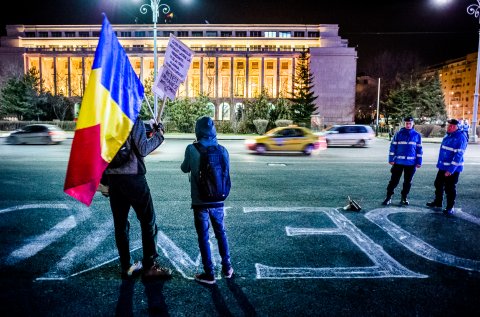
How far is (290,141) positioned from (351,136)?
25.1 ft

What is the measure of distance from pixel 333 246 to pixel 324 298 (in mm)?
1533

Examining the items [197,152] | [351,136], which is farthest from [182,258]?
[351,136]

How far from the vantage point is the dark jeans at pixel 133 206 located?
3.96m

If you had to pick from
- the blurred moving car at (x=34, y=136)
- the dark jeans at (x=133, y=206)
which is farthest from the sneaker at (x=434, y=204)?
the blurred moving car at (x=34, y=136)

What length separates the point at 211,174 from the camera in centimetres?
390

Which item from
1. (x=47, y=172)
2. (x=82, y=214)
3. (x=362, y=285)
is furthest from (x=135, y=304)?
(x=47, y=172)

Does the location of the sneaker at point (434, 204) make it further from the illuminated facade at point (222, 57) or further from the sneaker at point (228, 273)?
the illuminated facade at point (222, 57)

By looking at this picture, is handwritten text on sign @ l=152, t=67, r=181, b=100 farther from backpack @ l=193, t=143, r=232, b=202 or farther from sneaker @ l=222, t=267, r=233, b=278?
sneaker @ l=222, t=267, r=233, b=278

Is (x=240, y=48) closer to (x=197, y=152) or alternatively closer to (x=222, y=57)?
(x=222, y=57)

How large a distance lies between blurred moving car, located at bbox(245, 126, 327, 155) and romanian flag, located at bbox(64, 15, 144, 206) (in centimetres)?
1512

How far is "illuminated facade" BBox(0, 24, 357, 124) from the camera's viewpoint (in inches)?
2859

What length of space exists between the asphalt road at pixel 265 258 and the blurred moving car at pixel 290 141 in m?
9.76

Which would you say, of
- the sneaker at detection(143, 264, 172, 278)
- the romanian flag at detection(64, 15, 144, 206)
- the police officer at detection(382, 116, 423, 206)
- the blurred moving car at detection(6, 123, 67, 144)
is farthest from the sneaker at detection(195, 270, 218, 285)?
the blurred moving car at detection(6, 123, 67, 144)

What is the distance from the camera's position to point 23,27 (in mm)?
84875
